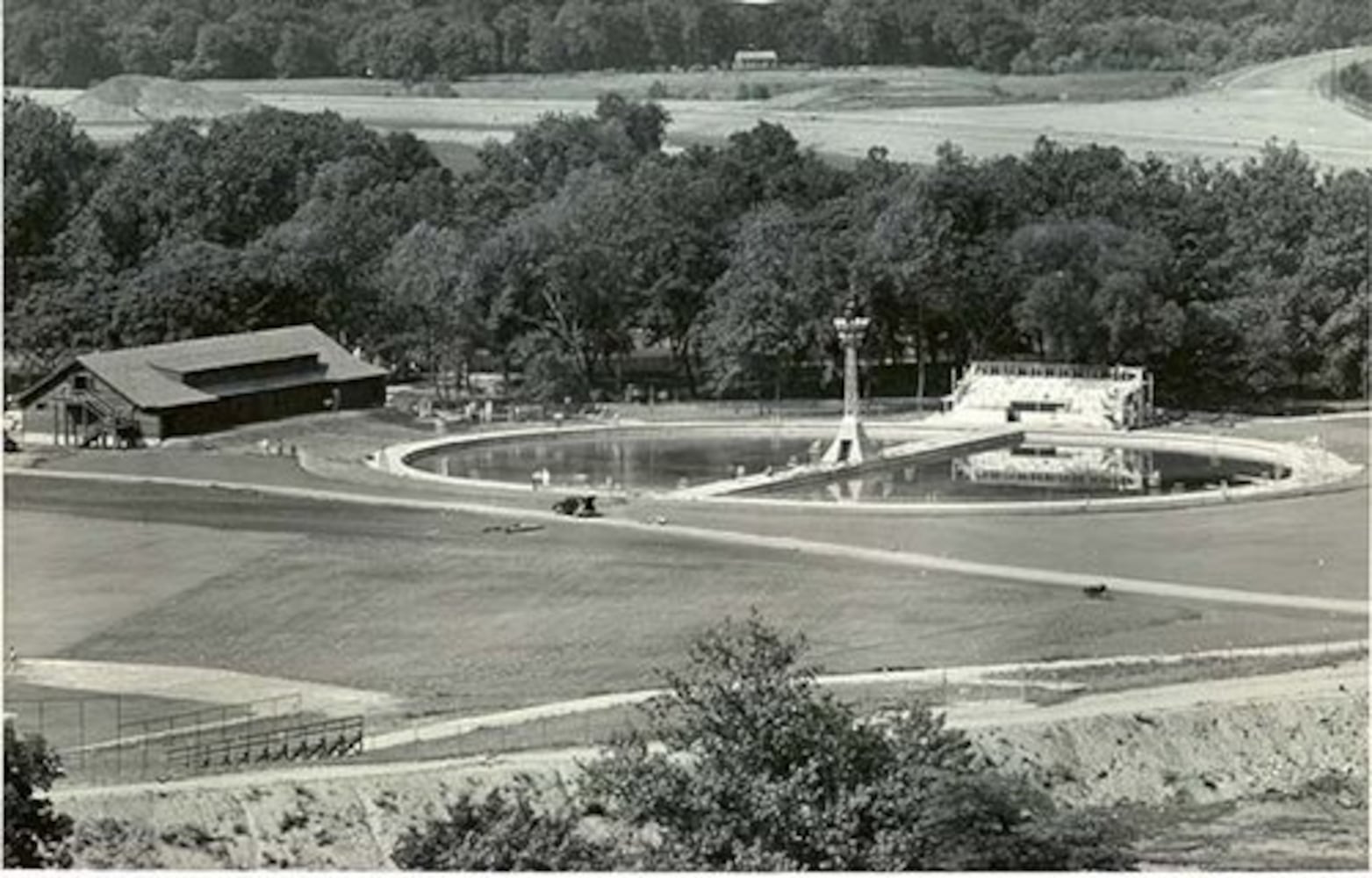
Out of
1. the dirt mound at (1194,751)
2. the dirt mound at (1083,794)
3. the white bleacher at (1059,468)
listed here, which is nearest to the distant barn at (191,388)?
the white bleacher at (1059,468)

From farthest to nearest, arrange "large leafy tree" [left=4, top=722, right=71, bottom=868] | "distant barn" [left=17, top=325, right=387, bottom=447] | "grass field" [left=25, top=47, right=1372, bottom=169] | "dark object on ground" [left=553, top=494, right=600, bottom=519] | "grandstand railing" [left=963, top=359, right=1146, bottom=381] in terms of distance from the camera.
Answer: "grandstand railing" [left=963, top=359, right=1146, bottom=381] → "distant barn" [left=17, top=325, right=387, bottom=447] → "grass field" [left=25, top=47, right=1372, bottom=169] → "dark object on ground" [left=553, top=494, right=600, bottom=519] → "large leafy tree" [left=4, top=722, right=71, bottom=868]

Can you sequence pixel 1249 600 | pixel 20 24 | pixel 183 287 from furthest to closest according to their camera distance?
pixel 183 287, pixel 20 24, pixel 1249 600

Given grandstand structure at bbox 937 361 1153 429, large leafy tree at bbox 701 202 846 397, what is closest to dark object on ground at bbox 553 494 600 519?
grandstand structure at bbox 937 361 1153 429

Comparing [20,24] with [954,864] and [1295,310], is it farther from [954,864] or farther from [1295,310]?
[1295,310]

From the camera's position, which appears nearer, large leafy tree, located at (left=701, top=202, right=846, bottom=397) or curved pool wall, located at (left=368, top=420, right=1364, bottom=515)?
curved pool wall, located at (left=368, top=420, right=1364, bottom=515)

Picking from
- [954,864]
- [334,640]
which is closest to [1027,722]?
[954,864]

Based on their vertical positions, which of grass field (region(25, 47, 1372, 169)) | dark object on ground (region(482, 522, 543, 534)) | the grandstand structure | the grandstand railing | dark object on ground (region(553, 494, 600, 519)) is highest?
grass field (region(25, 47, 1372, 169))

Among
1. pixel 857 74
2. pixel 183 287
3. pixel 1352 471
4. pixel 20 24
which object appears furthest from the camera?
pixel 183 287

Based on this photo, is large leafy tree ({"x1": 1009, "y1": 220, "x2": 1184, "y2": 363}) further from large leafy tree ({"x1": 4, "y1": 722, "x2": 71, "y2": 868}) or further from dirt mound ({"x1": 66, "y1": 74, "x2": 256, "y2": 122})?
large leafy tree ({"x1": 4, "y1": 722, "x2": 71, "y2": 868})

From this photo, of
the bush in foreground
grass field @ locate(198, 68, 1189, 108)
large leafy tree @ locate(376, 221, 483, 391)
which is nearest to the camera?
the bush in foreground
